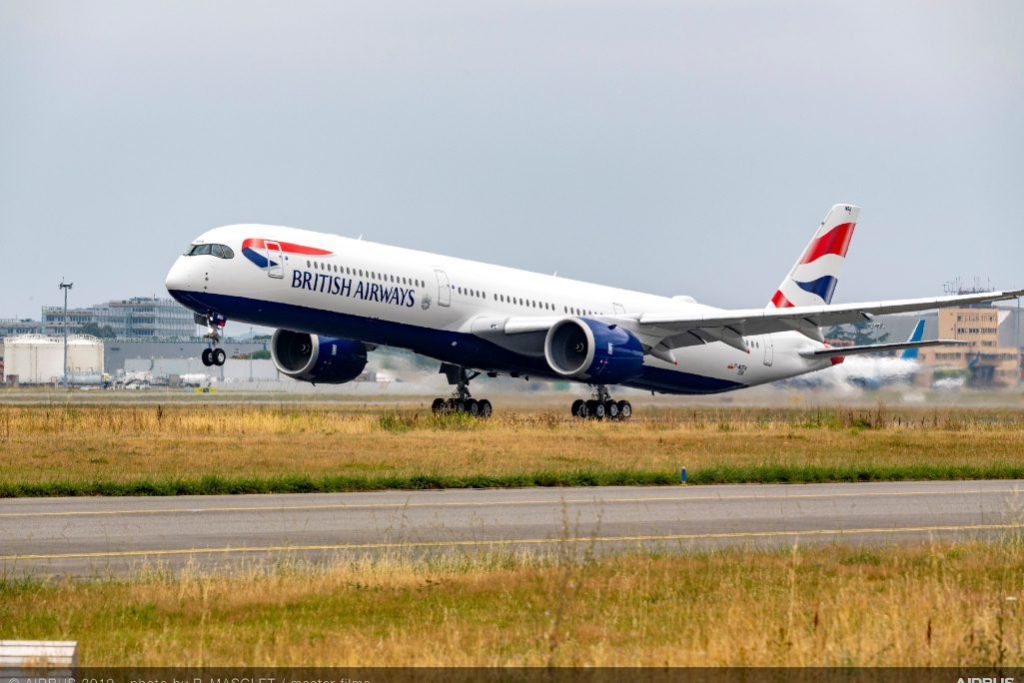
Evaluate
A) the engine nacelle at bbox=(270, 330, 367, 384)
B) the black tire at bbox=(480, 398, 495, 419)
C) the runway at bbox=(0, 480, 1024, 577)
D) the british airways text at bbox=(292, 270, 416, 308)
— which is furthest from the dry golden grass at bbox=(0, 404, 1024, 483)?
the runway at bbox=(0, 480, 1024, 577)

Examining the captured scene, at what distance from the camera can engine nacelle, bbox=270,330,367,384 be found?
1924 inches

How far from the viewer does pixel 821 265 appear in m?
56.0

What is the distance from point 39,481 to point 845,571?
1512 centimetres

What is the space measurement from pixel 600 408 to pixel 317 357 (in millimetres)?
9330

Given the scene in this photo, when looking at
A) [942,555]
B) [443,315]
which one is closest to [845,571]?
[942,555]

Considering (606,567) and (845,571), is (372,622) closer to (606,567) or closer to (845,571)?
(606,567)

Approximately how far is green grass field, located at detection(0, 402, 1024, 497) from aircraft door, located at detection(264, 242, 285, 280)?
4163 millimetres

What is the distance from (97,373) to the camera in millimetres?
149250

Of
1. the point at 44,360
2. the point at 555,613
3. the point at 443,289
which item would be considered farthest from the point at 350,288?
the point at 44,360

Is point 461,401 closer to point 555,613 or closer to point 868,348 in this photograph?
point 868,348

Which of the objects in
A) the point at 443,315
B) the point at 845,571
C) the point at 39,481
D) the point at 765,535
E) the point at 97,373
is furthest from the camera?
the point at 97,373

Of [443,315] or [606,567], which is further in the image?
[443,315]

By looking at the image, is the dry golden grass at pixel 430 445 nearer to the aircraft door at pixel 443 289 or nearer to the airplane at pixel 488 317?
the airplane at pixel 488 317

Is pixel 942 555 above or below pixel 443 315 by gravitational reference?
below
